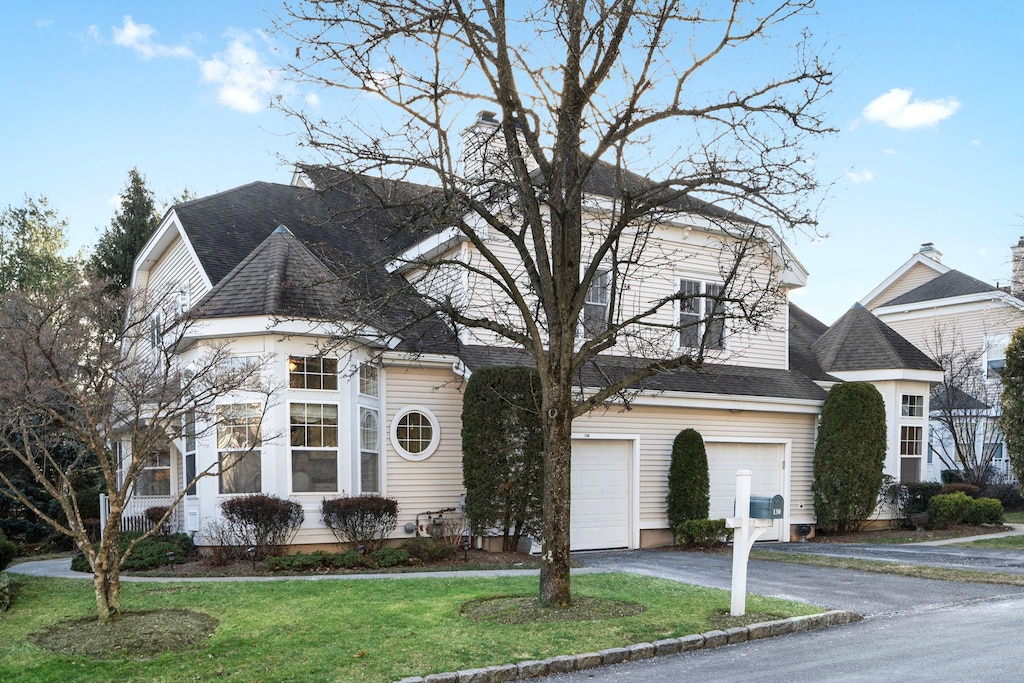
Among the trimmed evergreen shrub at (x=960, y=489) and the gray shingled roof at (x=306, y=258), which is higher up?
the gray shingled roof at (x=306, y=258)

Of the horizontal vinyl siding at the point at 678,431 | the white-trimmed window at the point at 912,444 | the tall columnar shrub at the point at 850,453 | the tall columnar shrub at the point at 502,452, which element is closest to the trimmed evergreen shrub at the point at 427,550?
the tall columnar shrub at the point at 502,452

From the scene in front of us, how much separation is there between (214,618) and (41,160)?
1972 cm

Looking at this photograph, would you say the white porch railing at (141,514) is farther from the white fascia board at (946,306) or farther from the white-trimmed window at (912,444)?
the white fascia board at (946,306)

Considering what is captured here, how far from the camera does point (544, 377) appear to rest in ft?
31.3

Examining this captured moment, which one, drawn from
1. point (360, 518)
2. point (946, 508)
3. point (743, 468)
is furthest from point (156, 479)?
point (946, 508)

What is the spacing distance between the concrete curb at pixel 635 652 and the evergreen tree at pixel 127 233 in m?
24.6

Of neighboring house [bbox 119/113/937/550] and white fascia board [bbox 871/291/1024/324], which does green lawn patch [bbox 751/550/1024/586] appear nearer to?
neighboring house [bbox 119/113/937/550]

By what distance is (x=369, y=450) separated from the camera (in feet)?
48.3

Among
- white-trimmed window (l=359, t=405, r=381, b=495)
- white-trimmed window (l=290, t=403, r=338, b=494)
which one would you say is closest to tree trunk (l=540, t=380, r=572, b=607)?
white-trimmed window (l=290, t=403, r=338, b=494)

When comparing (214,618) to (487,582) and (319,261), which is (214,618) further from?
(319,261)

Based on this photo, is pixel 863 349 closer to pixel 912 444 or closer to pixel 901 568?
pixel 912 444

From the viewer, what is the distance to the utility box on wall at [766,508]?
8844 mm

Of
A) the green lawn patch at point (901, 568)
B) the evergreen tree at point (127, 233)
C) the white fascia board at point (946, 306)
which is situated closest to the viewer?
the green lawn patch at point (901, 568)

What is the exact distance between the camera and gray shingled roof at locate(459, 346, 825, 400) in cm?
1586
